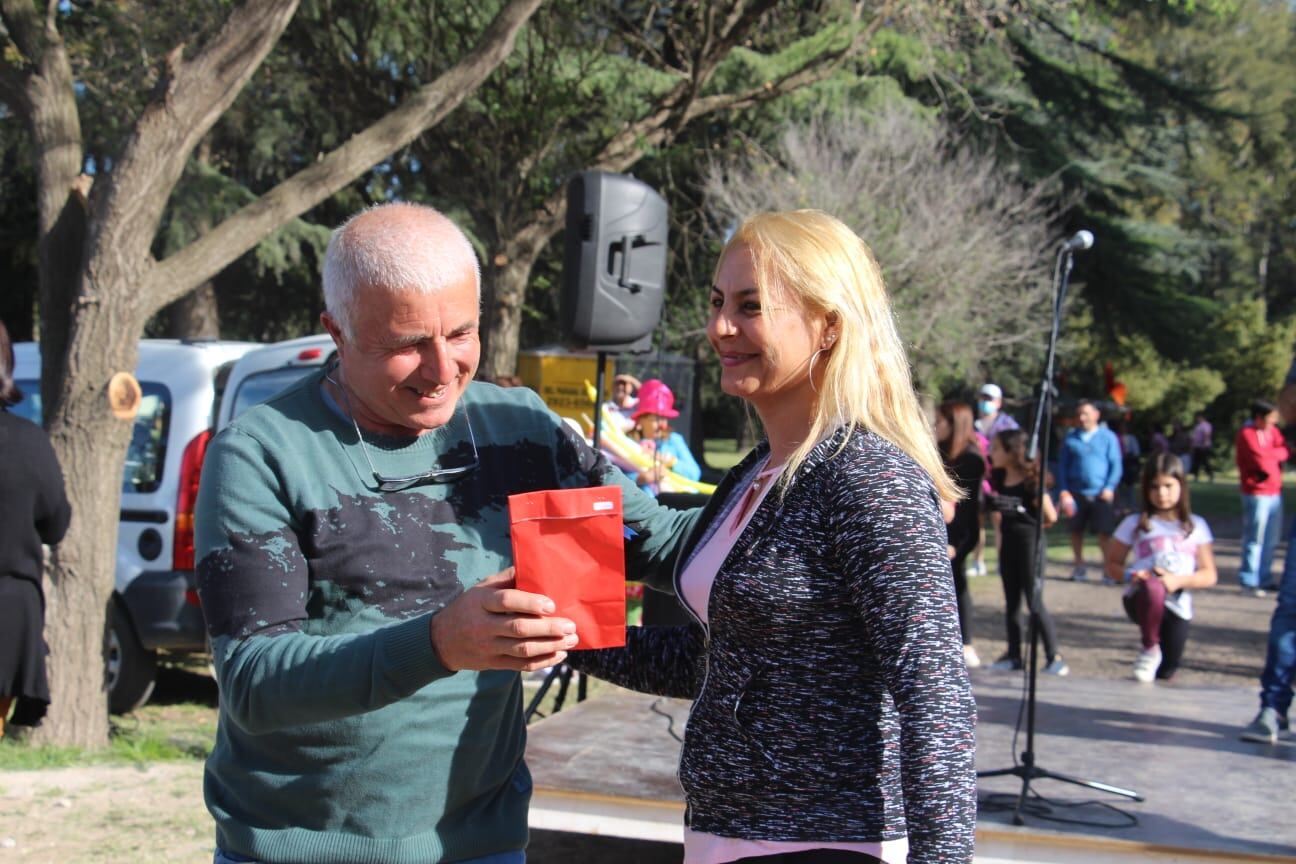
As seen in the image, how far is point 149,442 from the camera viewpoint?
7.32 metres

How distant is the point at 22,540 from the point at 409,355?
11.2 feet

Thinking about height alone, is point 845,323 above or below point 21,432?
above

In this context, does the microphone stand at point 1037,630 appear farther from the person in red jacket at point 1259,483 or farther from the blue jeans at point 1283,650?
the person in red jacket at point 1259,483

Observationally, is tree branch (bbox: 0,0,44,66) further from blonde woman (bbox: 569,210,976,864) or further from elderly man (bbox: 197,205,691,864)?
blonde woman (bbox: 569,210,976,864)

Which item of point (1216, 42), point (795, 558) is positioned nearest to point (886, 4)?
point (795, 558)

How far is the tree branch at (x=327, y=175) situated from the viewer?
19.5 feet

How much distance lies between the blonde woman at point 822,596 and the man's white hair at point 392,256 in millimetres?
445

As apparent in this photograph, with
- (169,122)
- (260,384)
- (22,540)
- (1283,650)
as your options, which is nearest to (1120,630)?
(1283,650)

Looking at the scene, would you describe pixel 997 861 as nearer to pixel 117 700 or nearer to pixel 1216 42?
pixel 117 700

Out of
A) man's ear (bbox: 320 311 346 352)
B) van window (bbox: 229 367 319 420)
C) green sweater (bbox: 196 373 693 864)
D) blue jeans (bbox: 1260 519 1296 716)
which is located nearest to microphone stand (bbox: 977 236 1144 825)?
blue jeans (bbox: 1260 519 1296 716)

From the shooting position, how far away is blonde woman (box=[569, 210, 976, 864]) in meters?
1.73

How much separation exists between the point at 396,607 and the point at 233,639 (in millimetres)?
241

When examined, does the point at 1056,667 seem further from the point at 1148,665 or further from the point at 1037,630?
the point at 1037,630

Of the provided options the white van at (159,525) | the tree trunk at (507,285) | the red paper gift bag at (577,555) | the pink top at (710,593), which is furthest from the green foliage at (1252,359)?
the red paper gift bag at (577,555)
